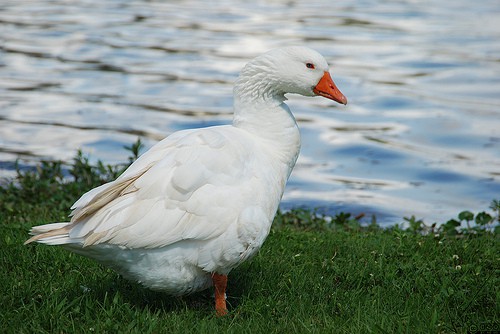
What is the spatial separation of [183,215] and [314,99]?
8.43m

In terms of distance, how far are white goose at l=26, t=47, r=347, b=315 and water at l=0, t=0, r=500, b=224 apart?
3.78m

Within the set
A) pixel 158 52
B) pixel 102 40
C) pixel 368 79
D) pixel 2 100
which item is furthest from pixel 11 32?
pixel 368 79

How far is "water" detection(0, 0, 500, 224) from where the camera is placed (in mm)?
9820

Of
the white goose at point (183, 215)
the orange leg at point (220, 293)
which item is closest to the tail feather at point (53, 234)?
the white goose at point (183, 215)

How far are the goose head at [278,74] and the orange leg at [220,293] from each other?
4.03ft

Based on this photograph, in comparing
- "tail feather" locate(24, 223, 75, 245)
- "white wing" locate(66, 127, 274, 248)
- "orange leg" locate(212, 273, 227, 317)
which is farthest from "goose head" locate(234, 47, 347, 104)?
"tail feather" locate(24, 223, 75, 245)

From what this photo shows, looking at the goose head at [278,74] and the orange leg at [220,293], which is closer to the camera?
the orange leg at [220,293]

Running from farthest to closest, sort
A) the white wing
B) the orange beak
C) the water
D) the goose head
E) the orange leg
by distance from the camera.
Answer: the water, the orange beak, the goose head, the orange leg, the white wing

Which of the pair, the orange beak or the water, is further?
the water

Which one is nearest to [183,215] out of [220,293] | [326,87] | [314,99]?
[220,293]

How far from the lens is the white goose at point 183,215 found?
4.67m

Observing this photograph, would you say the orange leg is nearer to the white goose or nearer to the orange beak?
the white goose

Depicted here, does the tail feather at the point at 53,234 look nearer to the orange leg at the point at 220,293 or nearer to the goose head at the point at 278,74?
the orange leg at the point at 220,293

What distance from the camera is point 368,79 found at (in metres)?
13.5
